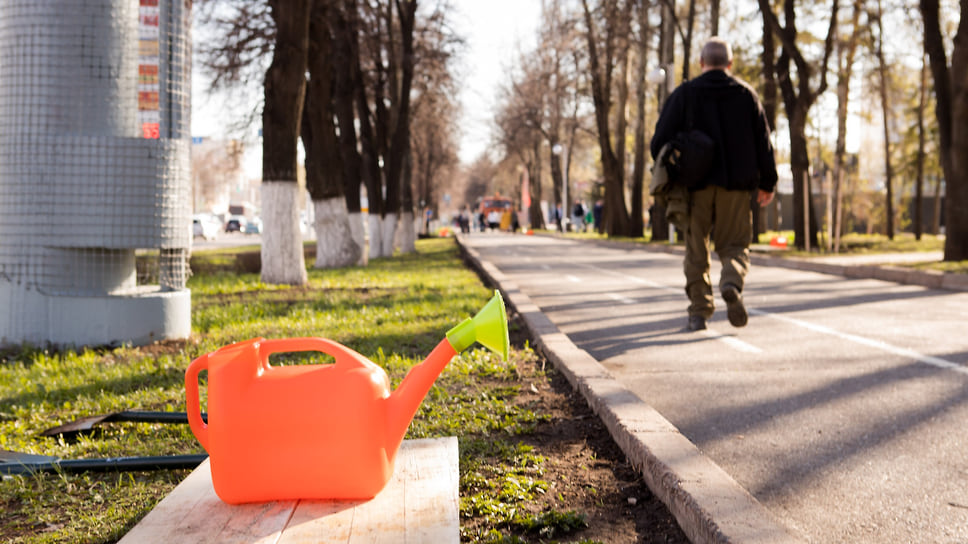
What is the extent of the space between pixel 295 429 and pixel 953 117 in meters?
16.3

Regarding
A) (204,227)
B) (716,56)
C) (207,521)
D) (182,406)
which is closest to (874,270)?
(716,56)

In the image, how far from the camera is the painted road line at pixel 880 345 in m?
6.03

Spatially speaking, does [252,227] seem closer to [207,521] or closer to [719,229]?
[719,229]

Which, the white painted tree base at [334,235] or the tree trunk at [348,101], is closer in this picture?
the white painted tree base at [334,235]

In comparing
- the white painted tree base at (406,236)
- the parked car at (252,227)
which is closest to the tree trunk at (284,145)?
the white painted tree base at (406,236)

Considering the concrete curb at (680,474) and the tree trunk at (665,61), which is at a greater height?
the tree trunk at (665,61)

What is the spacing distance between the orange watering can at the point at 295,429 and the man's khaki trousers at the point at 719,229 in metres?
4.92

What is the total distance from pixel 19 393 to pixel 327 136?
38.4 feet

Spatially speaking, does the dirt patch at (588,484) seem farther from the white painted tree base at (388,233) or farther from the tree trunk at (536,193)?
the tree trunk at (536,193)

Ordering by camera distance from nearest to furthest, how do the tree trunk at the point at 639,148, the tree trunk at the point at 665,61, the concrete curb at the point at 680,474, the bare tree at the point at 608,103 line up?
the concrete curb at the point at 680,474 < the tree trunk at the point at 665,61 < the bare tree at the point at 608,103 < the tree trunk at the point at 639,148

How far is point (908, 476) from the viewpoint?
366 centimetres

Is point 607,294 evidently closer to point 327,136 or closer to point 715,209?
point 715,209

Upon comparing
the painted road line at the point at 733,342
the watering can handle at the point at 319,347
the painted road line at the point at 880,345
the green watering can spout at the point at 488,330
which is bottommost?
the painted road line at the point at 733,342

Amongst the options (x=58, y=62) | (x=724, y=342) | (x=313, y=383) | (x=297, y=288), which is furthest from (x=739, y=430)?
(x=297, y=288)
